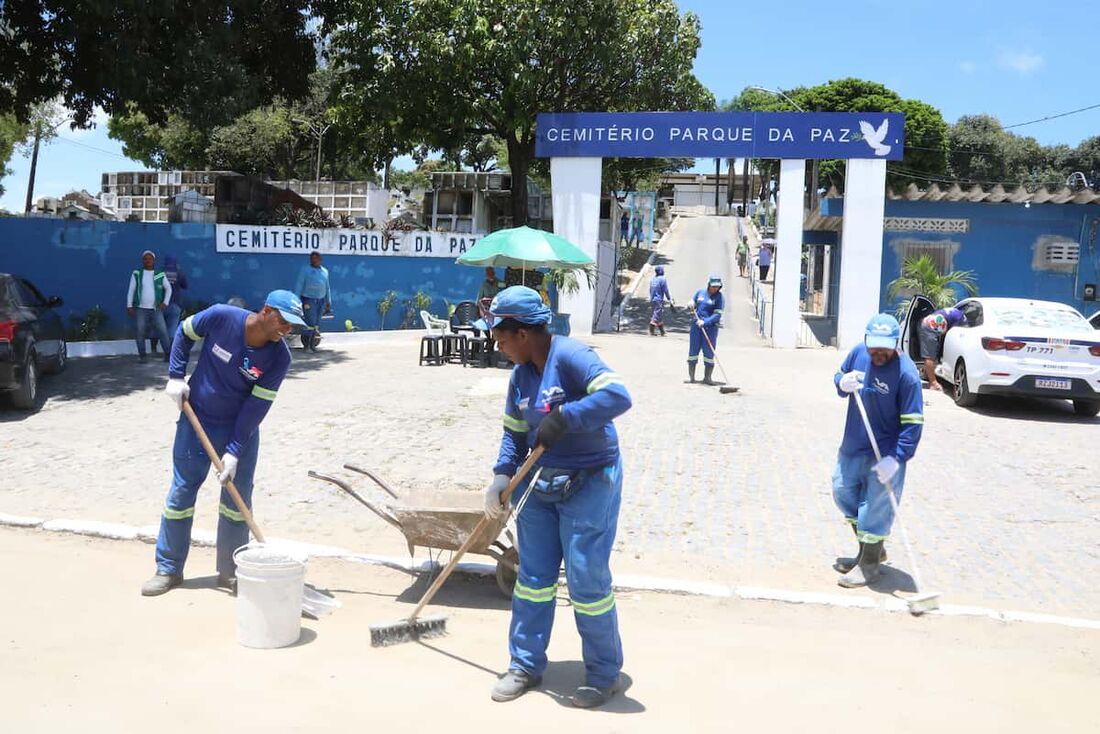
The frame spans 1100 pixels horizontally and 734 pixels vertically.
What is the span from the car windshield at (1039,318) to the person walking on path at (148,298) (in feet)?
38.1

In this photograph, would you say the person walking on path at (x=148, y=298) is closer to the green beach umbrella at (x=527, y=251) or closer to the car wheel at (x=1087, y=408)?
the green beach umbrella at (x=527, y=251)

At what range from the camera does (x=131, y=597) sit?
554 cm

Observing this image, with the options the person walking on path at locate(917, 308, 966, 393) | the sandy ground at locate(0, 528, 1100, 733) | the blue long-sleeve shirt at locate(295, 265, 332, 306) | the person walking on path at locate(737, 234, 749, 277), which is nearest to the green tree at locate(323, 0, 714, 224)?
the blue long-sleeve shirt at locate(295, 265, 332, 306)

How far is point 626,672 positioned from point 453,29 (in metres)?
21.0

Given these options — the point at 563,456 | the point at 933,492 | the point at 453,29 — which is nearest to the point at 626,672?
the point at 563,456

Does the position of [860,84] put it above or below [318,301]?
above

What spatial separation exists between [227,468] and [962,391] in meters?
10.6

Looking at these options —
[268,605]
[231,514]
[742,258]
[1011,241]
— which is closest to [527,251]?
[231,514]

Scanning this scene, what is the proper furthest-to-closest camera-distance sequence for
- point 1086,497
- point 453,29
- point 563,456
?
1. point 453,29
2. point 1086,497
3. point 563,456

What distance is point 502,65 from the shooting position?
23.8 metres

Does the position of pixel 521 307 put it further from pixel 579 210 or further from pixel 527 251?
pixel 579 210

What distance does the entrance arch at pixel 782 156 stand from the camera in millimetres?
21375

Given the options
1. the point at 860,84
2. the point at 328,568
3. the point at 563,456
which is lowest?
the point at 328,568

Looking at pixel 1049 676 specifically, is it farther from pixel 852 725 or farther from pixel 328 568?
pixel 328 568
